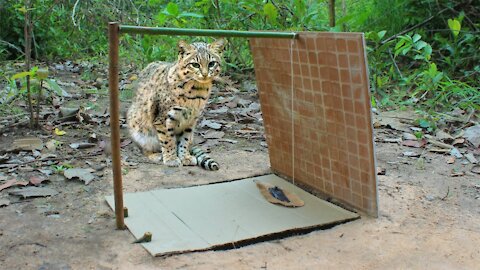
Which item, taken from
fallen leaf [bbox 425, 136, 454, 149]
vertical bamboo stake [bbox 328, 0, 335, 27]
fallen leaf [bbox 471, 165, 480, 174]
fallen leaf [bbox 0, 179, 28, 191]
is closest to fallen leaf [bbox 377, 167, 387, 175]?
fallen leaf [bbox 471, 165, 480, 174]

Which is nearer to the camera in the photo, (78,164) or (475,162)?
(78,164)

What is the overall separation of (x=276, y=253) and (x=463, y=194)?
1.77 m

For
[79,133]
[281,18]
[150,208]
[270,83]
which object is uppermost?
[281,18]

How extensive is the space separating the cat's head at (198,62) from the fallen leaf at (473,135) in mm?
2474

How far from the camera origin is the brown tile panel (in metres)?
3.60

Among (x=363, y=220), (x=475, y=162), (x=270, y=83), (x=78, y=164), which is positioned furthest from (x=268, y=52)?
(x=475, y=162)

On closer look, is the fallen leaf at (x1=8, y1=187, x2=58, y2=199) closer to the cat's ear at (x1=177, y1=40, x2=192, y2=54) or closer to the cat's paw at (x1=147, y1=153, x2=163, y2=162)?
the cat's paw at (x1=147, y1=153, x2=163, y2=162)

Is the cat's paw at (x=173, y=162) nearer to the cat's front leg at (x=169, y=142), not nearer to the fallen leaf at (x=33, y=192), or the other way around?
the cat's front leg at (x=169, y=142)

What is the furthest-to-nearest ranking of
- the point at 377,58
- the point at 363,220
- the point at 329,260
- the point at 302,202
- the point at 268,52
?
the point at 377,58, the point at 268,52, the point at 302,202, the point at 363,220, the point at 329,260

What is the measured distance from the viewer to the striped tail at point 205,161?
470cm

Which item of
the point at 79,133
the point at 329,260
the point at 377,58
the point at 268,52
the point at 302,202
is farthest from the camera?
the point at 377,58

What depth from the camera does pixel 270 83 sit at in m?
4.39

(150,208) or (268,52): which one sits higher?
(268,52)

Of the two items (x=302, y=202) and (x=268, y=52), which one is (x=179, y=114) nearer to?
(x=268, y=52)
